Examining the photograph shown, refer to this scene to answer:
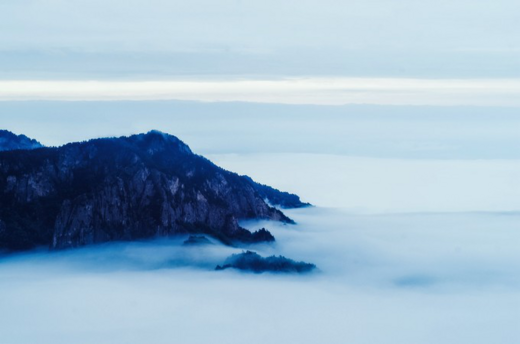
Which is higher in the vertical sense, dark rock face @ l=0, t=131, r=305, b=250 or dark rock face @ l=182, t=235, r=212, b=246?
dark rock face @ l=0, t=131, r=305, b=250

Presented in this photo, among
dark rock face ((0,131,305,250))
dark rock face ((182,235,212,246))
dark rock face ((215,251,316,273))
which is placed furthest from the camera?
dark rock face ((182,235,212,246))

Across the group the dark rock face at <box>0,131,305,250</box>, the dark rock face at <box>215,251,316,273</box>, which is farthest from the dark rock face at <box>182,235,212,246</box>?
the dark rock face at <box>215,251,316,273</box>

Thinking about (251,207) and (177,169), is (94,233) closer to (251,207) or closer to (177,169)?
(177,169)

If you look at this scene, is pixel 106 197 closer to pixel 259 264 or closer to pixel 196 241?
pixel 196 241

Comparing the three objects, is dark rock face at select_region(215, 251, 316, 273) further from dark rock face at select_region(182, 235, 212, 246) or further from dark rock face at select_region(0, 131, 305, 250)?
dark rock face at select_region(0, 131, 305, 250)

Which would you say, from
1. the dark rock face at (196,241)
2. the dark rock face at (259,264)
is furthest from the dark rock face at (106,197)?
the dark rock face at (259,264)

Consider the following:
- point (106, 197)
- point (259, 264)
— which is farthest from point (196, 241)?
point (106, 197)
